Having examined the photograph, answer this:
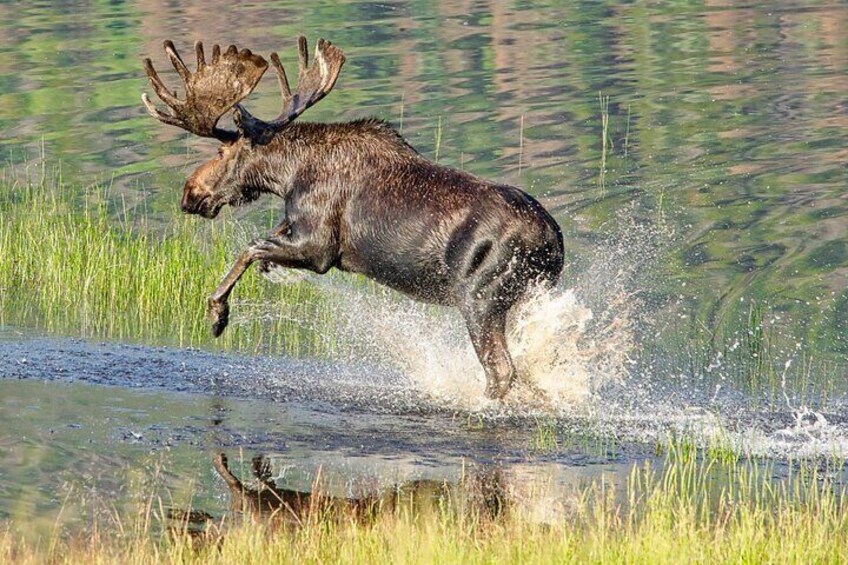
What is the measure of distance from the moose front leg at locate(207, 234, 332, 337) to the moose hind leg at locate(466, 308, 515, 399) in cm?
104

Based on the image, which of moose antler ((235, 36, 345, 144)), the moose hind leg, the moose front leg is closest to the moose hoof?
the moose front leg

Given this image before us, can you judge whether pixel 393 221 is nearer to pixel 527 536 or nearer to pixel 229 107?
pixel 229 107

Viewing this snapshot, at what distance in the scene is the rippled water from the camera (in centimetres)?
979

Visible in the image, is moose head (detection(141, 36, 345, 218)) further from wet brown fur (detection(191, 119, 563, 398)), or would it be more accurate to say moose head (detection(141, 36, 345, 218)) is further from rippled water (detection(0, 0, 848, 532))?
rippled water (detection(0, 0, 848, 532))

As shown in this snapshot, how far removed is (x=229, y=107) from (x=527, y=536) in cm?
462

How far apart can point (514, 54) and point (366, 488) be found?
1942cm

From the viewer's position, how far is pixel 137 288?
1350cm

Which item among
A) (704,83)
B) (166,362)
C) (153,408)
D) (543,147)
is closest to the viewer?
(153,408)

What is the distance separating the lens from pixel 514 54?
2709 centimetres

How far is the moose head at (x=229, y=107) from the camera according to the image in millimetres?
10812

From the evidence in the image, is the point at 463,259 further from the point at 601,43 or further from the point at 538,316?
the point at 601,43

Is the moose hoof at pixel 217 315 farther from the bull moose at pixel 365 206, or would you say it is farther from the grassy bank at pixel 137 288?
the grassy bank at pixel 137 288

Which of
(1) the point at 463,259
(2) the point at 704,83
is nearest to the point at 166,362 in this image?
(1) the point at 463,259

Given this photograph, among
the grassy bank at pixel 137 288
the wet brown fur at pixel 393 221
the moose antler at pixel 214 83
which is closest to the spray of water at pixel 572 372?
the wet brown fur at pixel 393 221
